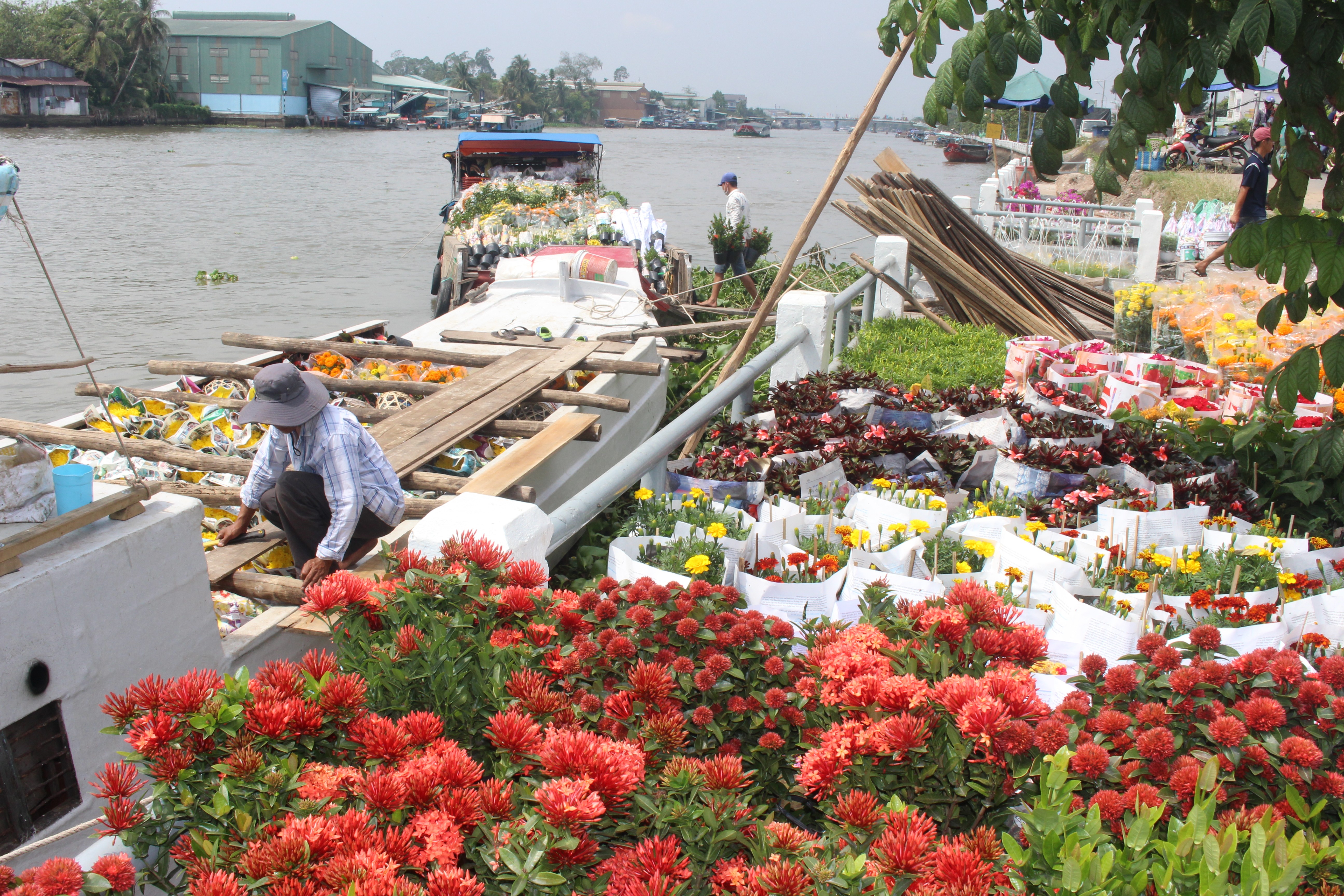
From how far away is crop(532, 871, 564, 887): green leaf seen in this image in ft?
4.58

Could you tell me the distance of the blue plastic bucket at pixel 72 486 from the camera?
2.72 m

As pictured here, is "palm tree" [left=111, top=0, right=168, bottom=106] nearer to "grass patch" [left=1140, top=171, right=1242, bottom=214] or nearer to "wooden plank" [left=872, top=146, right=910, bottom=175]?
"grass patch" [left=1140, top=171, right=1242, bottom=214]

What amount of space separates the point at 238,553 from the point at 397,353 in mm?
3321

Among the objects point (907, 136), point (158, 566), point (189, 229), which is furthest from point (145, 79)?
point (907, 136)

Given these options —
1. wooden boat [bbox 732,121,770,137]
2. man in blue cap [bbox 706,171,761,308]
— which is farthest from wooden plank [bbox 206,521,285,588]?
wooden boat [bbox 732,121,770,137]

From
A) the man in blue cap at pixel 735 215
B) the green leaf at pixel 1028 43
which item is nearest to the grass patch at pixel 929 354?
the green leaf at pixel 1028 43

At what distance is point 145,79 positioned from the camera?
7719 cm

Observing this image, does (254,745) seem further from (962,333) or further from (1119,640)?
(962,333)

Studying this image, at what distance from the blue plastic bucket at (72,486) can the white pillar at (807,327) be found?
4528mm

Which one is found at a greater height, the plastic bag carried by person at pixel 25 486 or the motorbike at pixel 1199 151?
the motorbike at pixel 1199 151

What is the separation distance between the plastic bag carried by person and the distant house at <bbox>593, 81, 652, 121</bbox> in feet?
624

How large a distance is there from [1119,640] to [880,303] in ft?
22.6

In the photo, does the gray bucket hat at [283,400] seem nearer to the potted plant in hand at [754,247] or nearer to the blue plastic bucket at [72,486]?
the blue plastic bucket at [72,486]

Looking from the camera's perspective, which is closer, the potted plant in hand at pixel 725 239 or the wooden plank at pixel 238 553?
the wooden plank at pixel 238 553
